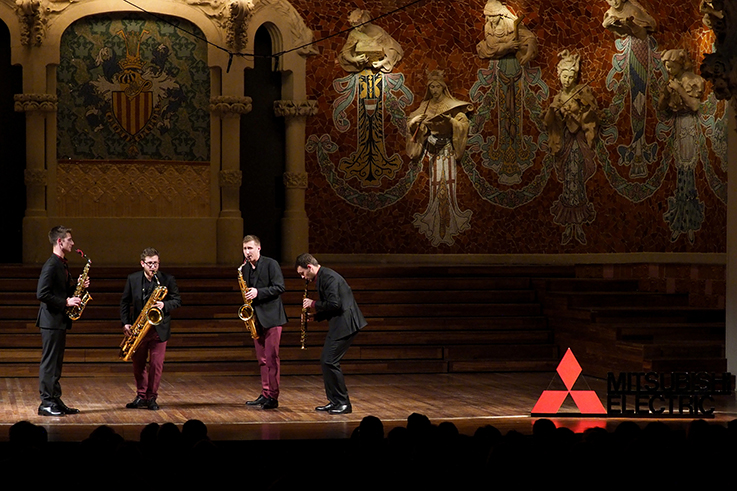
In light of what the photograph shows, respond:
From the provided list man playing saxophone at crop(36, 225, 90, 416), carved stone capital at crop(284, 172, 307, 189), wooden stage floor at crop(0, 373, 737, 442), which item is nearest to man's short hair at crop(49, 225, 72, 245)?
man playing saxophone at crop(36, 225, 90, 416)

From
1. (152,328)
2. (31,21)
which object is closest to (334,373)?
(152,328)

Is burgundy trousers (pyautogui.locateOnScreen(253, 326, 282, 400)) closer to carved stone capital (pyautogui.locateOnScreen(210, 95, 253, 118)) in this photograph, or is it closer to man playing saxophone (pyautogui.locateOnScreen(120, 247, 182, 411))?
man playing saxophone (pyautogui.locateOnScreen(120, 247, 182, 411))

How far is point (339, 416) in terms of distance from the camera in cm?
808

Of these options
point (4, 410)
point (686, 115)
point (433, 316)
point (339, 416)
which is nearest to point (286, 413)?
point (339, 416)

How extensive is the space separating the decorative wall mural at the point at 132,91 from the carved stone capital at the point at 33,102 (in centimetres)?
32

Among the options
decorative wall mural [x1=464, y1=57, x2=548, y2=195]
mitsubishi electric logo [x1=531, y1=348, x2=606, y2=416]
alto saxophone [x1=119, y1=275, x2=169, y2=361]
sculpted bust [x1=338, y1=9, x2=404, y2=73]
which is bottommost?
mitsubishi electric logo [x1=531, y1=348, x2=606, y2=416]

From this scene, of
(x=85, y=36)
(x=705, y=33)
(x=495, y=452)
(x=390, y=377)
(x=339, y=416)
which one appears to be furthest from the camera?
(x=85, y=36)

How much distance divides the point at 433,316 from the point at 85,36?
6145 mm

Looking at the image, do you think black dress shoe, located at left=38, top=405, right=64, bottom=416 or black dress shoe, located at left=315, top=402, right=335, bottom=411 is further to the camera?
black dress shoe, located at left=315, top=402, right=335, bottom=411

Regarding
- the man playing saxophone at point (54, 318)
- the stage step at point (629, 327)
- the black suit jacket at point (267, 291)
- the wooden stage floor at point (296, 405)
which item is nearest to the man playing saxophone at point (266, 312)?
the black suit jacket at point (267, 291)

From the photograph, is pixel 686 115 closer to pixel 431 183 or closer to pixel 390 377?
pixel 431 183

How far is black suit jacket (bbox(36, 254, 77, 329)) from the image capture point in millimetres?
8055

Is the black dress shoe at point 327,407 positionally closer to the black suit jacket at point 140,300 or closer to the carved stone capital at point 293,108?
the black suit jacket at point 140,300

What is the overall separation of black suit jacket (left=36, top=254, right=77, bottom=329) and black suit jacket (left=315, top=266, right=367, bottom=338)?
1.85 meters
